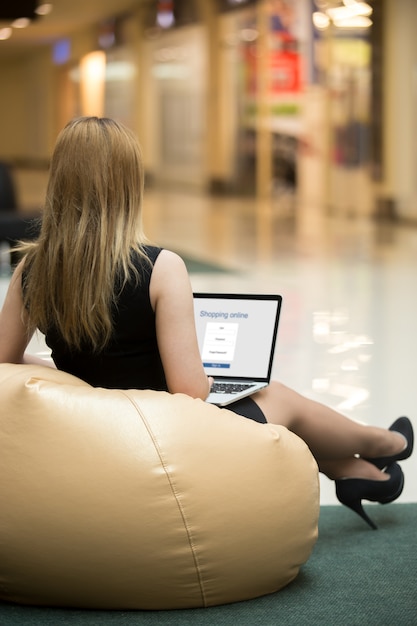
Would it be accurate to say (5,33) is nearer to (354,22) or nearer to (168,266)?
(354,22)

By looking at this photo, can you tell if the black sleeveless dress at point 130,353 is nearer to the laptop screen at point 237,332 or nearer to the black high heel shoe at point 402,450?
the laptop screen at point 237,332

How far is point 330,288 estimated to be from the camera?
8195 mm

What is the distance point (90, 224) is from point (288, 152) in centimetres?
1771

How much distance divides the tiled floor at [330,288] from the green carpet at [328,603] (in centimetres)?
58

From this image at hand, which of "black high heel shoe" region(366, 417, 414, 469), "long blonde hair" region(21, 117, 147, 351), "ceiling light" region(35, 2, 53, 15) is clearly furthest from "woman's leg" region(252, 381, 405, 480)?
"ceiling light" region(35, 2, 53, 15)

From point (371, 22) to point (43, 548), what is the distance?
14.6m

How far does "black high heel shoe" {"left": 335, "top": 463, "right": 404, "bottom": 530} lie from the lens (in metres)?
2.99

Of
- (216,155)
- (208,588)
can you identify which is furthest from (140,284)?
(216,155)

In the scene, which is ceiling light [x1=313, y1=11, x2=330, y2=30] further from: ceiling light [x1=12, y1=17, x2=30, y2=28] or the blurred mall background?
ceiling light [x1=12, y1=17, x2=30, y2=28]

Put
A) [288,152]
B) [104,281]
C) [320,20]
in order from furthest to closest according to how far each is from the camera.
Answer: [288,152] < [320,20] < [104,281]

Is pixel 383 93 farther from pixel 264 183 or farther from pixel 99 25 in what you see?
pixel 99 25

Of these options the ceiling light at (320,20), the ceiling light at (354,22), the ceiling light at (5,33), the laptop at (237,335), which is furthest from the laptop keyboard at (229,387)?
the ceiling light at (5,33)

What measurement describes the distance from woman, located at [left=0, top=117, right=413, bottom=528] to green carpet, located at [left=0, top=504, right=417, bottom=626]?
506mm

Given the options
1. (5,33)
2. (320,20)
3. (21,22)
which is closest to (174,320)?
(320,20)
